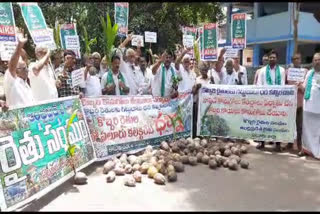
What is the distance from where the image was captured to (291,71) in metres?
6.28

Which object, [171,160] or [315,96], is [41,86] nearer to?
[171,160]

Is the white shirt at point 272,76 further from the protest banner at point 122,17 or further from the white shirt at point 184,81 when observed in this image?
the protest banner at point 122,17

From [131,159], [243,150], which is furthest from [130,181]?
[243,150]

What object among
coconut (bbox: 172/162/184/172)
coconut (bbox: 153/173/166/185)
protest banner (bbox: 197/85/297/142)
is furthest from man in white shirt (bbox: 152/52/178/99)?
coconut (bbox: 153/173/166/185)

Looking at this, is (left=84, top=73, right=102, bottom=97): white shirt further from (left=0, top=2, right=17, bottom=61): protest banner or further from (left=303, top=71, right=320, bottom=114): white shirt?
(left=303, top=71, right=320, bottom=114): white shirt

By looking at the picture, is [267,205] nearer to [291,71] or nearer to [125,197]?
[125,197]

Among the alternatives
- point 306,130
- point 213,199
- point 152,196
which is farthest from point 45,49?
point 306,130

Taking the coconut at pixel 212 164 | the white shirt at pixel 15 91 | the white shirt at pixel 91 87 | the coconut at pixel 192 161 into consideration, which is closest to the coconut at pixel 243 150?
the coconut at pixel 212 164

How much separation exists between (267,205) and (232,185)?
76cm

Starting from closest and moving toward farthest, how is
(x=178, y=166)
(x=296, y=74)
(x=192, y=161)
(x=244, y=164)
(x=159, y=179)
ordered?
(x=159, y=179) < (x=178, y=166) < (x=244, y=164) < (x=192, y=161) < (x=296, y=74)

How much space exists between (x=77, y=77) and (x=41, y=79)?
22.8 inches

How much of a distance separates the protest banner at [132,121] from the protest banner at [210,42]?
98cm

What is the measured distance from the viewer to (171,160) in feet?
18.1

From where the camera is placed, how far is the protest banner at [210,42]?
7.29 meters
